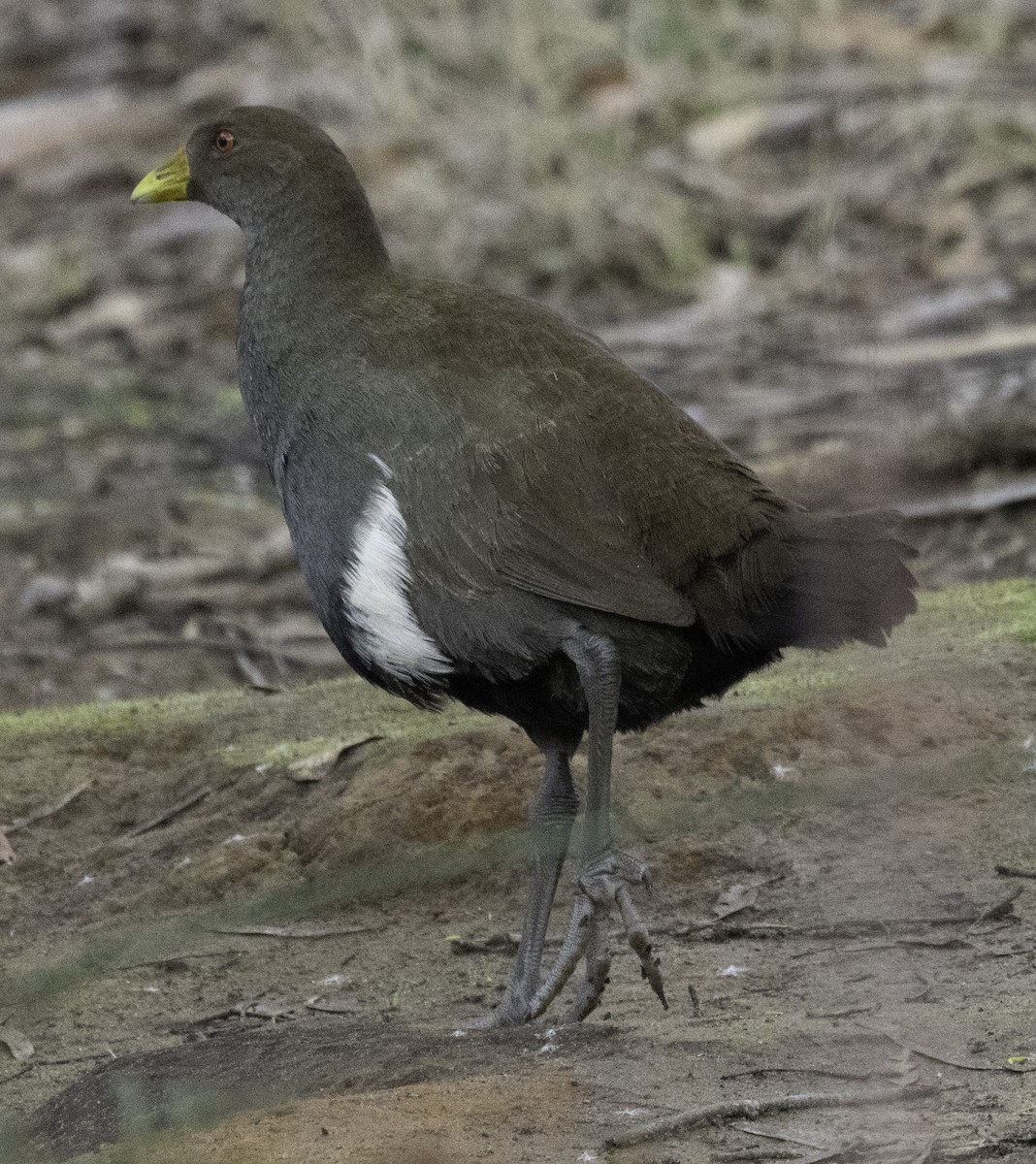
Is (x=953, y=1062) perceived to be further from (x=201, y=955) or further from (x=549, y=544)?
(x=201, y=955)

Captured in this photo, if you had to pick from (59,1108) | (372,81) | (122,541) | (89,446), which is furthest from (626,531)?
(372,81)

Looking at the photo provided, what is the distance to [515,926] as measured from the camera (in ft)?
15.5

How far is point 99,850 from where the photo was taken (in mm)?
5180

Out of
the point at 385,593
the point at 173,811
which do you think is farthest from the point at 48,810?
the point at 385,593

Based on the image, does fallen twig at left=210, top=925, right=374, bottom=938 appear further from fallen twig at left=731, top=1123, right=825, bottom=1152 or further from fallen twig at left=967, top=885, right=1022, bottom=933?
fallen twig at left=731, top=1123, right=825, bottom=1152

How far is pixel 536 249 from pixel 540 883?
6675 millimetres

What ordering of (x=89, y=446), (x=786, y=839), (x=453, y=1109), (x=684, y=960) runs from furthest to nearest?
1. (x=89, y=446)
2. (x=786, y=839)
3. (x=684, y=960)
4. (x=453, y=1109)

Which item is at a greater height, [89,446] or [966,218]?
[966,218]

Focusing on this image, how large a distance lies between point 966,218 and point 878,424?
816 cm

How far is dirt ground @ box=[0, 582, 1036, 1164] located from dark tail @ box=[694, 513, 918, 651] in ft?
1.04

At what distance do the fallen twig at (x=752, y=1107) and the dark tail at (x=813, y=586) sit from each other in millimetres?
839

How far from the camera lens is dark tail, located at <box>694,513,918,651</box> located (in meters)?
3.62

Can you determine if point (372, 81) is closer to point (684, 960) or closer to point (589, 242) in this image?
point (589, 242)

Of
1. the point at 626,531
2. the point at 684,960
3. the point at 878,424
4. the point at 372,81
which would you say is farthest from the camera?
the point at 372,81
